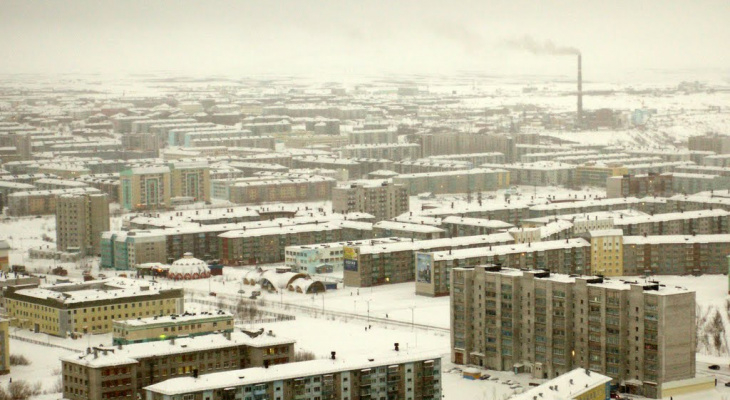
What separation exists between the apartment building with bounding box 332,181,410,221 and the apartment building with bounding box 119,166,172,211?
4.68 metres

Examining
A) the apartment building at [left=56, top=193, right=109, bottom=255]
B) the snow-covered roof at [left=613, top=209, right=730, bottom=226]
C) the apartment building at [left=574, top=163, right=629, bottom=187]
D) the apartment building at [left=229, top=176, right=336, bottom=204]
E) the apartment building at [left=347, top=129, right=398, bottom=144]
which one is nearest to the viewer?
the snow-covered roof at [left=613, top=209, right=730, bottom=226]

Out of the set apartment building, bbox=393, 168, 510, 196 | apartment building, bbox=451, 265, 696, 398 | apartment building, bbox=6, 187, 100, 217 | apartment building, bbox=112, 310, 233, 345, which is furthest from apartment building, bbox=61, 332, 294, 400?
apartment building, bbox=393, 168, 510, 196

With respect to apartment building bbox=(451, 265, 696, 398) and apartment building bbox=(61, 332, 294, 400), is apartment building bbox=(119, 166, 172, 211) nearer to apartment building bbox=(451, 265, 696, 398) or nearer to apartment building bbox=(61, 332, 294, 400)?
apartment building bbox=(451, 265, 696, 398)

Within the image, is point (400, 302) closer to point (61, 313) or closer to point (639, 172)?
point (61, 313)

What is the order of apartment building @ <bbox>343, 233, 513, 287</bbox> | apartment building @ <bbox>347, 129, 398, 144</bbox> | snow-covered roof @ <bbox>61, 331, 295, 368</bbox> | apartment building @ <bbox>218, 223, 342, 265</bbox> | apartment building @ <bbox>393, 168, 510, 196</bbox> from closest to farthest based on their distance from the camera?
snow-covered roof @ <bbox>61, 331, 295, 368</bbox> → apartment building @ <bbox>343, 233, 513, 287</bbox> → apartment building @ <bbox>218, 223, 342, 265</bbox> → apartment building @ <bbox>393, 168, 510, 196</bbox> → apartment building @ <bbox>347, 129, 398, 144</bbox>

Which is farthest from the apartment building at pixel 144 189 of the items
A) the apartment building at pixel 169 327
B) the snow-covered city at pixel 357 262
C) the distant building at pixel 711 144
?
the distant building at pixel 711 144

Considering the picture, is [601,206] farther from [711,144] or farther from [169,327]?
[711,144]

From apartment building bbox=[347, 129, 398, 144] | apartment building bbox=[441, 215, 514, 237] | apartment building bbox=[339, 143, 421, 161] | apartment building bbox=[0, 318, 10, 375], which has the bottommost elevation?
apartment building bbox=[0, 318, 10, 375]

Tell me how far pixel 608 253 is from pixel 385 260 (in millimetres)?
3086

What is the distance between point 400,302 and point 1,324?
5.88 metres

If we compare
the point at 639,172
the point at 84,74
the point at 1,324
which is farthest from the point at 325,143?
the point at 1,324

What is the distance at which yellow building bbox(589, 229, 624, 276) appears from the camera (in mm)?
22797

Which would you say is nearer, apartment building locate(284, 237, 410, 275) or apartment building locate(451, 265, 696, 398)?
apartment building locate(451, 265, 696, 398)

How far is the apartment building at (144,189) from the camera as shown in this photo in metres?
32.5
